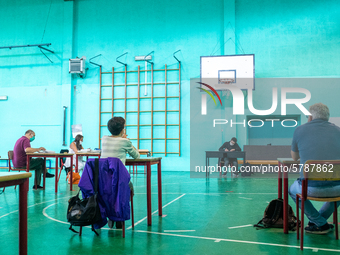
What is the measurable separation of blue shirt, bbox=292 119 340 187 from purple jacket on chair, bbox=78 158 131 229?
1468 mm

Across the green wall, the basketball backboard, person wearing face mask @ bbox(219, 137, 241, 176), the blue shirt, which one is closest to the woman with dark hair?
the blue shirt

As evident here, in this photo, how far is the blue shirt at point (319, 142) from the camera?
247 cm

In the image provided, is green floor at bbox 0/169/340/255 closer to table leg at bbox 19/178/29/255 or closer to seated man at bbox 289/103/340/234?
seated man at bbox 289/103/340/234

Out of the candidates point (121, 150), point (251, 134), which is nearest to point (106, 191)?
point (121, 150)

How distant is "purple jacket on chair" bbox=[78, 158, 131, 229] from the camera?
252cm

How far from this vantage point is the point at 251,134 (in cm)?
981

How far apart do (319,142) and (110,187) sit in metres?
1.77

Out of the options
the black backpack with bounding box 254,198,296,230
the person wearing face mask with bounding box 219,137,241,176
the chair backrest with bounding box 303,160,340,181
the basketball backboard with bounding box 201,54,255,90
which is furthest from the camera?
the basketball backboard with bounding box 201,54,255,90

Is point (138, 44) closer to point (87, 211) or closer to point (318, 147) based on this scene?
point (87, 211)

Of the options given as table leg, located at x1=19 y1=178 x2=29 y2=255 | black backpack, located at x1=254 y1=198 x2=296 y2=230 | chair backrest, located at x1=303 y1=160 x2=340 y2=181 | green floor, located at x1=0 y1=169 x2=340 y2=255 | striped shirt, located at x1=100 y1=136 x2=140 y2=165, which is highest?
striped shirt, located at x1=100 y1=136 x2=140 y2=165

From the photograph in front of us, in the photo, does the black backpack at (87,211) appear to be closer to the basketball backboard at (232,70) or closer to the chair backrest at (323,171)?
the chair backrest at (323,171)

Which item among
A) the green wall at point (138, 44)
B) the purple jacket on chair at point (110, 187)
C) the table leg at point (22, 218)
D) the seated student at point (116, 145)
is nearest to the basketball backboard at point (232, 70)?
the green wall at point (138, 44)

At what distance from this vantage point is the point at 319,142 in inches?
98.0

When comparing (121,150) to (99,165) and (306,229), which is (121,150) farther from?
(306,229)
